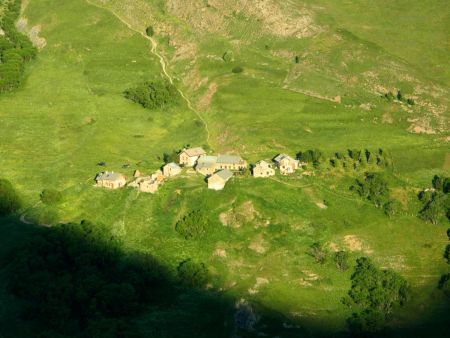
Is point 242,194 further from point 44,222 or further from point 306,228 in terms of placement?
point 44,222

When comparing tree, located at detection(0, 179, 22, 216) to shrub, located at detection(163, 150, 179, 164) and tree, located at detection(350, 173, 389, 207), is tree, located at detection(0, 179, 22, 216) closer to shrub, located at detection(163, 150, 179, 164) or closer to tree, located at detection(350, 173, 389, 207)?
shrub, located at detection(163, 150, 179, 164)

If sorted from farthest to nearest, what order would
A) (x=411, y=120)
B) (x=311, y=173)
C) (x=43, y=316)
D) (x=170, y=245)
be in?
(x=411, y=120)
(x=311, y=173)
(x=170, y=245)
(x=43, y=316)

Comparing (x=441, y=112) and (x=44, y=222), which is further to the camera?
(x=441, y=112)

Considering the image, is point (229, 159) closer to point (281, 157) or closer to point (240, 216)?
point (281, 157)

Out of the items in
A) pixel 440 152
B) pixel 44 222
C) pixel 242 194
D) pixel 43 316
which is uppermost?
pixel 440 152

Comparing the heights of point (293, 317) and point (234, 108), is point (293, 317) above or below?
below

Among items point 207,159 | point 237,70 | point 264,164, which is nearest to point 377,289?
point 264,164

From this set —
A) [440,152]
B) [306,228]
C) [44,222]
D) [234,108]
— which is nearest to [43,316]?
[44,222]
